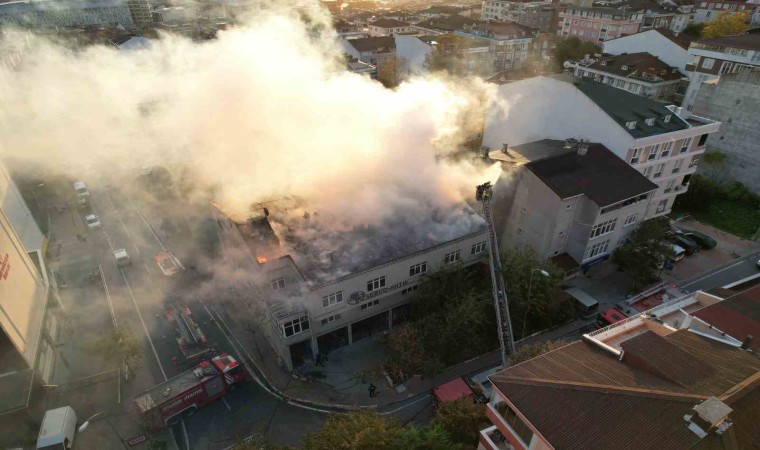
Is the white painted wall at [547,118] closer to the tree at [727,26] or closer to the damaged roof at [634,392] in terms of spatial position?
the damaged roof at [634,392]

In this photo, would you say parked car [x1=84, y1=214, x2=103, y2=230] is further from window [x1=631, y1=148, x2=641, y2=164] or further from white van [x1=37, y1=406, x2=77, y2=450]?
window [x1=631, y1=148, x2=641, y2=164]

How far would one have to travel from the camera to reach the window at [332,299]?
19.3 m

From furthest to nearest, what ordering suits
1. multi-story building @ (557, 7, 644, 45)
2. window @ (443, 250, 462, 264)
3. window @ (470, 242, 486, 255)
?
1. multi-story building @ (557, 7, 644, 45)
2. window @ (470, 242, 486, 255)
3. window @ (443, 250, 462, 264)

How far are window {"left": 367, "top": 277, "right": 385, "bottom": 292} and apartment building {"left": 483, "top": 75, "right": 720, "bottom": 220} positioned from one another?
16411mm

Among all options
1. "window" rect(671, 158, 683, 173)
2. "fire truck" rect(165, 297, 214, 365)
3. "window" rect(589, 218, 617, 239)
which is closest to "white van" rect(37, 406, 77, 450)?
"fire truck" rect(165, 297, 214, 365)

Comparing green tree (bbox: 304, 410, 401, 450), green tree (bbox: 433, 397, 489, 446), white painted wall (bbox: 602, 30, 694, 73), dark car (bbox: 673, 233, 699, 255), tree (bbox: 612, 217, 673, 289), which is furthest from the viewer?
white painted wall (bbox: 602, 30, 694, 73)

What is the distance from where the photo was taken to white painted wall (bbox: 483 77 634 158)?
26006 millimetres

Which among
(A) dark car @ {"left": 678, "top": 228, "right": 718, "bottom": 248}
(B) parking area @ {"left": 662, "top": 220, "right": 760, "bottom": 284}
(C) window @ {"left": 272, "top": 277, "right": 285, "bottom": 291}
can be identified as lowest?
(B) parking area @ {"left": 662, "top": 220, "right": 760, "bottom": 284}

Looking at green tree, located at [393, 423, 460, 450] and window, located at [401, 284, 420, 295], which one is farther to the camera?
window, located at [401, 284, 420, 295]

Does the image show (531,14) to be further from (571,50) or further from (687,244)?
(687,244)

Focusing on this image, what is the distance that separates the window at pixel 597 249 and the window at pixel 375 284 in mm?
Answer: 12854

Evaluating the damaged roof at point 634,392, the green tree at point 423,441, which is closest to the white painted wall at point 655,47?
the damaged roof at point 634,392

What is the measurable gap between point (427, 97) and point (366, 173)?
7.58 m

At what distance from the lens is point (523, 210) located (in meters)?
25.4
